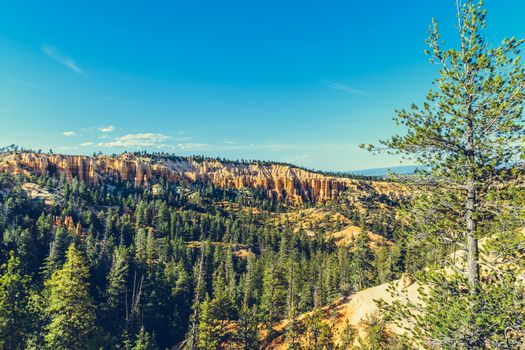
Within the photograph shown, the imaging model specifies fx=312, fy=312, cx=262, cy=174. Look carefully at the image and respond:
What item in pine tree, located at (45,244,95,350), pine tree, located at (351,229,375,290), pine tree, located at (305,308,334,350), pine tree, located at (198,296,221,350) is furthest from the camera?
pine tree, located at (351,229,375,290)

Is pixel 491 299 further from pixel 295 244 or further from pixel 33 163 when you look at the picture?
pixel 33 163

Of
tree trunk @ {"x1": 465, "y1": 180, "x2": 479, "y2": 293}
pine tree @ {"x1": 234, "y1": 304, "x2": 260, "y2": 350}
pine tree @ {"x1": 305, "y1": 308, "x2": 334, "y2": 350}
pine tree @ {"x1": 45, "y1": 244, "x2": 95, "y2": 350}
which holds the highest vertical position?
tree trunk @ {"x1": 465, "y1": 180, "x2": 479, "y2": 293}

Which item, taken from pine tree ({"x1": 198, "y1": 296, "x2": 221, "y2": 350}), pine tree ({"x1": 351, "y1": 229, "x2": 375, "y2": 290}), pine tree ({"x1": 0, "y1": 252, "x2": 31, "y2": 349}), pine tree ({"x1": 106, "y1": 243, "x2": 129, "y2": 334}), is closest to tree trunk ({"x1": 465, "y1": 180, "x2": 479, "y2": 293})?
pine tree ({"x1": 0, "y1": 252, "x2": 31, "y2": 349})

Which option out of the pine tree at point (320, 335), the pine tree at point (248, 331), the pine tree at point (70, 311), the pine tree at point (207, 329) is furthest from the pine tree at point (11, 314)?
the pine tree at point (320, 335)

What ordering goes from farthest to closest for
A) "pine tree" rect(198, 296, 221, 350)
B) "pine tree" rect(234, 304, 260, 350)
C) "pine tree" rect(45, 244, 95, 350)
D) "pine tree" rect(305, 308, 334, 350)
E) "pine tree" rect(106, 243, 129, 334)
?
"pine tree" rect(106, 243, 129, 334)
"pine tree" rect(234, 304, 260, 350)
"pine tree" rect(198, 296, 221, 350)
"pine tree" rect(305, 308, 334, 350)
"pine tree" rect(45, 244, 95, 350)

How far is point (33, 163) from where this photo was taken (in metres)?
178

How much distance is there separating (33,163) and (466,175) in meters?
216

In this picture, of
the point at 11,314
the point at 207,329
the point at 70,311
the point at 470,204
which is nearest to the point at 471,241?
the point at 470,204

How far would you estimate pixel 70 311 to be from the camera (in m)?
22.2

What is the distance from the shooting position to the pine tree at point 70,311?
21.2 m

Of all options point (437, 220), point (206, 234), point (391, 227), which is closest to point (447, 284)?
point (437, 220)

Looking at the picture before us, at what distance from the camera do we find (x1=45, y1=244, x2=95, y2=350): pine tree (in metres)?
21.2

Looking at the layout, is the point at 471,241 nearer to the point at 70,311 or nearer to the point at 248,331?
the point at 70,311

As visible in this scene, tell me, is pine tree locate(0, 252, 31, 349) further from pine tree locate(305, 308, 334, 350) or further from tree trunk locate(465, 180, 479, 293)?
pine tree locate(305, 308, 334, 350)
